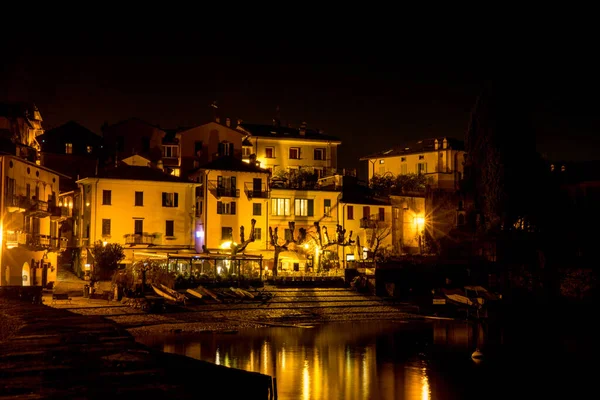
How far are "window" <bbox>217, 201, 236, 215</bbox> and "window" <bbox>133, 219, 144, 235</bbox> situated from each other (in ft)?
23.8

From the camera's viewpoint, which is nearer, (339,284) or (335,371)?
(335,371)

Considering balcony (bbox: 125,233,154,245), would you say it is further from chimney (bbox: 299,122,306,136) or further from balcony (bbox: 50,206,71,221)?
chimney (bbox: 299,122,306,136)

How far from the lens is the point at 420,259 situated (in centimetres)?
6738

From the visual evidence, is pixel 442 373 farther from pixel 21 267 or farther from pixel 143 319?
pixel 21 267

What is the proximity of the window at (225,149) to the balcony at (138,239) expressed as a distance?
15.6 meters

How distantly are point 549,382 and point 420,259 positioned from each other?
38856 mm

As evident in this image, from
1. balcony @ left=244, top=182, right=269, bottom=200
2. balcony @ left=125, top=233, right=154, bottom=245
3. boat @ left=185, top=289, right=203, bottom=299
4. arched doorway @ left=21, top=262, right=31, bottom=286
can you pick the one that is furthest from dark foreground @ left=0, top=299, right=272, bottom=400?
balcony @ left=244, top=182, right=269, bottom=200

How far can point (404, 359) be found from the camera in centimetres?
3266

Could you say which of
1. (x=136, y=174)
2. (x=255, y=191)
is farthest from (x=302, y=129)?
(x=136, y=174)

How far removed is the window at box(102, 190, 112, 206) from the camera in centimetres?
6016

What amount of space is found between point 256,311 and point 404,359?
17.1 metres

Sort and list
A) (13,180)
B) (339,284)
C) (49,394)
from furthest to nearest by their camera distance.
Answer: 1. (339,284)
2. (13,180)
3. (49,394)

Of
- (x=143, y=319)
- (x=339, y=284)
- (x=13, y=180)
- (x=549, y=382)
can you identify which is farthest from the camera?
(x=339, y=284)

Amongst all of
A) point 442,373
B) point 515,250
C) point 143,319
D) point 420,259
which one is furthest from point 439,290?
point 442,373
